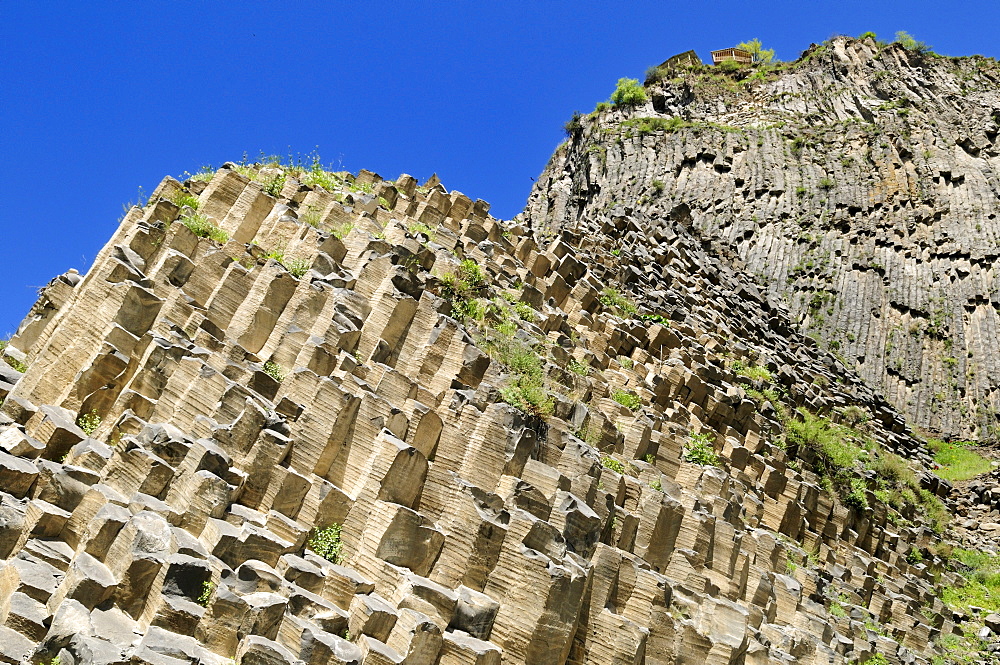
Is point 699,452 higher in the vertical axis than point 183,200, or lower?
higher

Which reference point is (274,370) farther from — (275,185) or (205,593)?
(275,185)

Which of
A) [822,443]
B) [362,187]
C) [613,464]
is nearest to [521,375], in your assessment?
[613,464]

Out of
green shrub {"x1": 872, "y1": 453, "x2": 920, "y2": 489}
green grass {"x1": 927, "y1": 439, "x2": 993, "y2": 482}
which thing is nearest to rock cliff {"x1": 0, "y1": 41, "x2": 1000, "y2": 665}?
green shrub {"x1": 872, "y1": 453, "x2": 920, "y2": 489}

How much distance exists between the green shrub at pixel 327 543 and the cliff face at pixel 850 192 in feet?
71.6

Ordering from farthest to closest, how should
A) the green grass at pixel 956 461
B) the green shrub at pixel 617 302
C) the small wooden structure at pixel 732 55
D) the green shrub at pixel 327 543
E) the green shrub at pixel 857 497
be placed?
the small wooden structure at pixel 732 55 < the green grass at pixel 956 461 < the green shrub at pixel 617 302 < the green shrub at pixel 857 497 < the green shrub at pixel 327 543

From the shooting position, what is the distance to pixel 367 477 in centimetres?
929

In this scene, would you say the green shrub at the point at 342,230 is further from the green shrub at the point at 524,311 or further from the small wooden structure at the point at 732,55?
the small wooden structure at the point at 732,55

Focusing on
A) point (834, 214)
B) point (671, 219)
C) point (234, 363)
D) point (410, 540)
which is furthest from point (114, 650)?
point (834, 214)

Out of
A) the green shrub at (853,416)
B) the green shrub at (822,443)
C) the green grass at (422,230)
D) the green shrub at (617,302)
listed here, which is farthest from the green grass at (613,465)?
the green shrub at (853,416)

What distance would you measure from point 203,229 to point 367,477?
214 inches

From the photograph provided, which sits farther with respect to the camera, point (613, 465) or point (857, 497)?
point (857, 497)

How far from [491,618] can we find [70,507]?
426 centimetres

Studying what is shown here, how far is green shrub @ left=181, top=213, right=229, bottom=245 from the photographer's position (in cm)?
1248

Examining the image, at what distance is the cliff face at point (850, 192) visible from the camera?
118 feet
